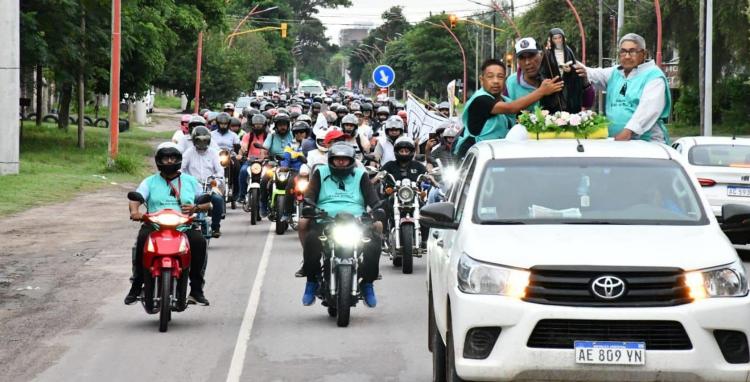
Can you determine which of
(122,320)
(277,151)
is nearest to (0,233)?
(277,151)

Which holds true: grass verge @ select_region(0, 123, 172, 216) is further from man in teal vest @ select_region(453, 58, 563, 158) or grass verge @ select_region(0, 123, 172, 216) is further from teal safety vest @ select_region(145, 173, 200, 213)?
man in teal vest @ select_region(453, 58, 563, 158)

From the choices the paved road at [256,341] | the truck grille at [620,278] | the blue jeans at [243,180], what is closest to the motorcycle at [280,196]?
the blue jeans at [243,180]

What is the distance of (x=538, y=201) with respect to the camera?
869 cm

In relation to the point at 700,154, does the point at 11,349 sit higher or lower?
lower

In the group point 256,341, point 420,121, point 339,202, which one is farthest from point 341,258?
point 420,121

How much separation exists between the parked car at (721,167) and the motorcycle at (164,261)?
876cm

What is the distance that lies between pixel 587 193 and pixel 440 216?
87 centimetres

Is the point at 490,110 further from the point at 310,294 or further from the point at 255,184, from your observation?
the point at 255,184

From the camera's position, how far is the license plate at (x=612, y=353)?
7.51 meters

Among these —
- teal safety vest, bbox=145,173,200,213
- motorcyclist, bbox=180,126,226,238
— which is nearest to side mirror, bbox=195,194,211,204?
teal safety vest, bbox=145,173,200,213

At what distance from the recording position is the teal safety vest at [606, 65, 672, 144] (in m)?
12.1

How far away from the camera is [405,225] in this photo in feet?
57.2

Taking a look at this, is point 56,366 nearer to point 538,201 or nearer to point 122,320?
point 122,320

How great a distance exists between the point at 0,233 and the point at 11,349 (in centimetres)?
1084
